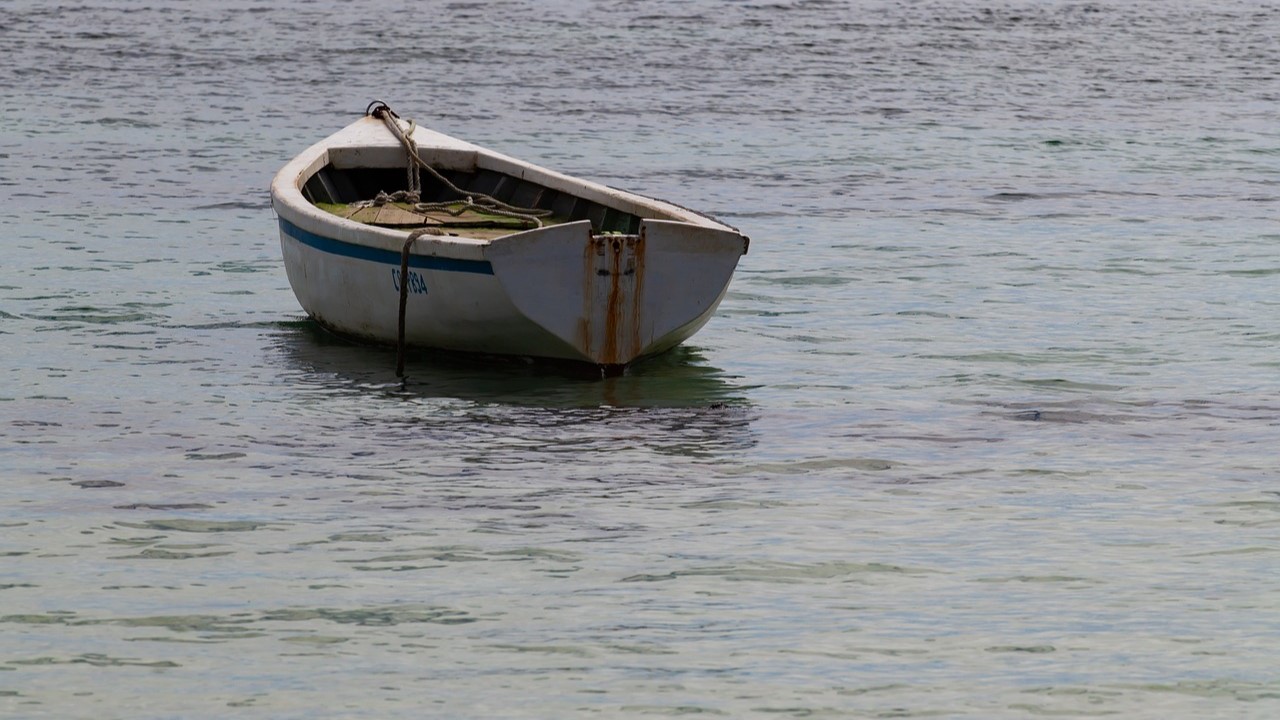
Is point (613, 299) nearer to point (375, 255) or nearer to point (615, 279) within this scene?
point (615, 279)

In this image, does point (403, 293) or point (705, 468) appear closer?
point (705, 468)

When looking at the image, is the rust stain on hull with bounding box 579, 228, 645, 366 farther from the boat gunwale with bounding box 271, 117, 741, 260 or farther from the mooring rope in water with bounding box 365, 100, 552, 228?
the mooring rope in water with bounding box 365, 100, 552, 228

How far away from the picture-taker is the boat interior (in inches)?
583

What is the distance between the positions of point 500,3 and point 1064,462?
3984 centimetres

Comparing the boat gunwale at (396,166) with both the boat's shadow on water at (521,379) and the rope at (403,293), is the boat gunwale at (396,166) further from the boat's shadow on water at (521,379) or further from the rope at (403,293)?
the boat's shadow on water at (521,379)

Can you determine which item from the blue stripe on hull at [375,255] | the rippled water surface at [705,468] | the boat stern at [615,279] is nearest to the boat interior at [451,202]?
the blue stripe on hull at [375,255]

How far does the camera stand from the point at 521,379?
506 inches

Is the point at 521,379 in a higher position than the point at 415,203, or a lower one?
lower

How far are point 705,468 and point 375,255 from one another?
12.2 ft

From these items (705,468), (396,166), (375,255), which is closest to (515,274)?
(375,255)

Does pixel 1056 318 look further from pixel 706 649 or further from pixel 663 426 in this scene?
pixel 706 649

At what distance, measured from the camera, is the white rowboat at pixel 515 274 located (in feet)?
40.7

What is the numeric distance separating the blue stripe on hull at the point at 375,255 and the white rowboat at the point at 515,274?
0.03 feet

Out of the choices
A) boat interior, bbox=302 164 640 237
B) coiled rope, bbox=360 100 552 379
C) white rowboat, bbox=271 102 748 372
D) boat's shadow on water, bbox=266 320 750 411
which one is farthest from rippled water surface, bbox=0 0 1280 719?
boat interior, bbox=302 164 640 237
